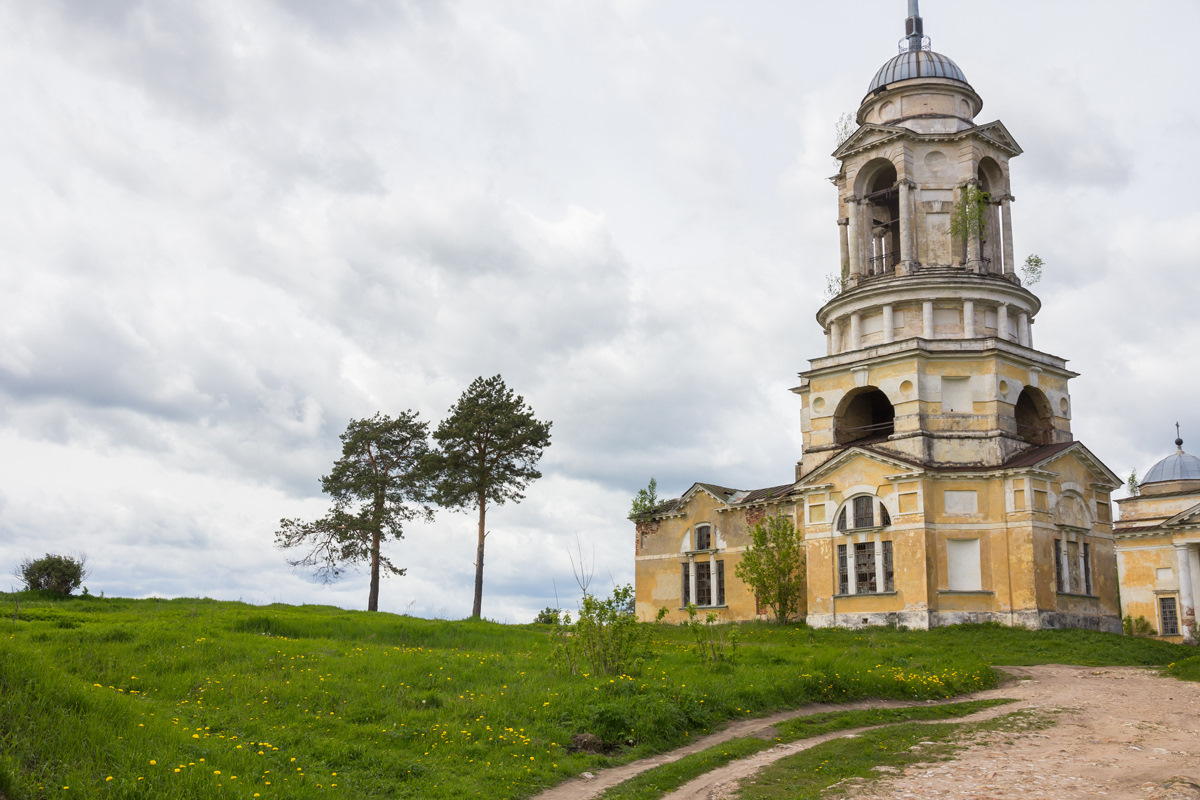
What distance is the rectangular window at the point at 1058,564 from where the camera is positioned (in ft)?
110

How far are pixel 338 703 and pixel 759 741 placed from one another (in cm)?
662

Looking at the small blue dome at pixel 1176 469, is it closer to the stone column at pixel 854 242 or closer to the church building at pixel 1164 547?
the church building at pixel 1164 547

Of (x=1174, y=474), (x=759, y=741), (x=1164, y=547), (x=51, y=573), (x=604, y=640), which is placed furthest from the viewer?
(x=1174, y=474)

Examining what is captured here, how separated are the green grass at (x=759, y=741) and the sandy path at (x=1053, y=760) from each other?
0.24 m

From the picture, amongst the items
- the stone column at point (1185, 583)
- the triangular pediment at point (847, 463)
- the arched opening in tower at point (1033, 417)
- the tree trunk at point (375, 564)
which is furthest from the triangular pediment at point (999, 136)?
the tree trunk at point (375, 564)

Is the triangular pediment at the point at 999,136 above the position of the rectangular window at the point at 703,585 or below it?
above

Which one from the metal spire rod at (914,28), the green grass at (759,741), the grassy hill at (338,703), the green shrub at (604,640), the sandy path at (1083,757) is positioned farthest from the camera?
the metal spire rod at (914,28)

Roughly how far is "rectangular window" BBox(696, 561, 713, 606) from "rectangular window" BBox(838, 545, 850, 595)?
7057mm

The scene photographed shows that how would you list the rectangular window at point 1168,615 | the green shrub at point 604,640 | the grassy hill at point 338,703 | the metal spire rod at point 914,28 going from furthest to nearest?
the rectangular window at point 1168,615
the metal spire rod at point 914,28
the green shrub at point 604,640
the grassy hill at point 338,703

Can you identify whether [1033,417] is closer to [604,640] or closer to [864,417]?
[864,417]

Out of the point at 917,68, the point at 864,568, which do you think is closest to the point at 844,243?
the point at 917,68

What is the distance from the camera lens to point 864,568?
116 ft

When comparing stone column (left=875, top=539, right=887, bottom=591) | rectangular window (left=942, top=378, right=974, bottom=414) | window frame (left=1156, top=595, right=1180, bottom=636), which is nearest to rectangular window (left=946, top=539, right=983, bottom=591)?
stone column (left=875, top=539, right=887, bottom=591)

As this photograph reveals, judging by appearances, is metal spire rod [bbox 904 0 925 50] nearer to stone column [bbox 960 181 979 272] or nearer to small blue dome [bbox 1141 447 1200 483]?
stone column [bbox 960 181 979 272]
